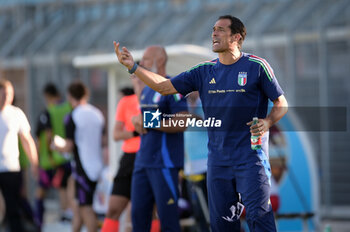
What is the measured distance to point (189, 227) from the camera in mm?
7723

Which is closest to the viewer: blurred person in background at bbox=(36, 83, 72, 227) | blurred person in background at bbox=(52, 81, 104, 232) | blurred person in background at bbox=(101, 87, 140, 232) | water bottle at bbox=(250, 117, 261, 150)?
water bottle at bbox=(250, 117, 261, 150)

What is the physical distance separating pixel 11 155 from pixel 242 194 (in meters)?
3.64

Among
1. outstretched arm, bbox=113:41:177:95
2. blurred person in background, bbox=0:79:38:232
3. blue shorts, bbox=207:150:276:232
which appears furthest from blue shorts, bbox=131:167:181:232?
blurred person in background, bbox=0:79:38:232

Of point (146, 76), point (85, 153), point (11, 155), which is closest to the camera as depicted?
point (146, 76)

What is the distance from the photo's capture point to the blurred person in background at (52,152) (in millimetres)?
9977

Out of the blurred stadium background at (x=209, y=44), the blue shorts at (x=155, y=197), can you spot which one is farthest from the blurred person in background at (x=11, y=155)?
the blue shorts at (x=155, y=197)

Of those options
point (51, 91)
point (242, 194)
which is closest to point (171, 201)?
point (242, 194)

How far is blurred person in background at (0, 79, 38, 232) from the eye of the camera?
7.40 meters

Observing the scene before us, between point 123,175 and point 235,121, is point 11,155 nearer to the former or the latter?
point 123,175

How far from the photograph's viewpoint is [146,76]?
15.2 feet

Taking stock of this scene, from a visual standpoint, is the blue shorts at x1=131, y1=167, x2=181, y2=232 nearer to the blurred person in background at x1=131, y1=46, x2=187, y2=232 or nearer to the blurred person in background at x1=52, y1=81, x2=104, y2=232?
the blurred person in background at x1=131, y1=46, x2=187, y2=232

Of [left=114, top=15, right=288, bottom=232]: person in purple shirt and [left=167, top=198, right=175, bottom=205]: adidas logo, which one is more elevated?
[left=114, top=15, right=288, bottom=232]: person in purple shirt

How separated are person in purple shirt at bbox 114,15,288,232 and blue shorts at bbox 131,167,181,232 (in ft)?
3.37

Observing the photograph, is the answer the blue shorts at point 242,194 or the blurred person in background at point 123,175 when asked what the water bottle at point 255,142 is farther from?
the blurred person in background at point 123,175
